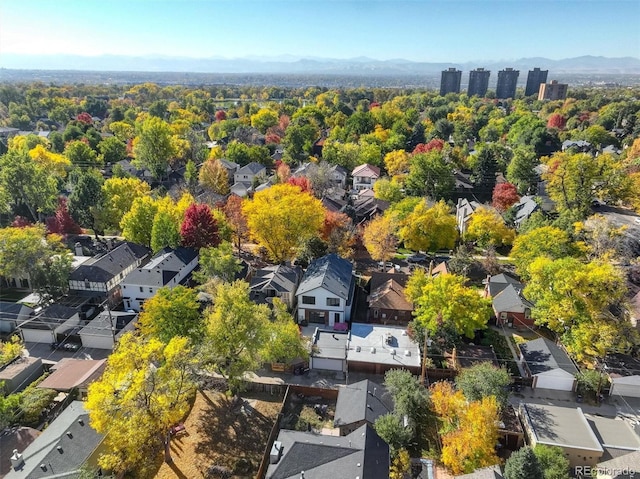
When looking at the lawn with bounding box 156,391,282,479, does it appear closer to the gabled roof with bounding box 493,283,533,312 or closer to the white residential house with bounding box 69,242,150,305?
the white residential house with bounding box 69,242,150,305

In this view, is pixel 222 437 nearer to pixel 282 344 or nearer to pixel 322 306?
pixel 282 344

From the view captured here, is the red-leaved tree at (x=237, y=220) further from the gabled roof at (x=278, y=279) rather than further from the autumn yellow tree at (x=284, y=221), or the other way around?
the gabled roof at (x=278, y=279)

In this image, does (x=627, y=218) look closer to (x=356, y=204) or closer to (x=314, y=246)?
(x=356, y=204)

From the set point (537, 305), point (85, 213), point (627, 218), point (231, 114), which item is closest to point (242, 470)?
point (537, 305)

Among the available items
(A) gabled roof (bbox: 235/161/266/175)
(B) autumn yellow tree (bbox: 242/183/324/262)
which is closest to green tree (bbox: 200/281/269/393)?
(B) autumn yellow tree (bbox: 242/183/324/262)

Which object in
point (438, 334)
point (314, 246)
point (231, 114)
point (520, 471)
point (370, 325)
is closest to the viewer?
point (520, 471)

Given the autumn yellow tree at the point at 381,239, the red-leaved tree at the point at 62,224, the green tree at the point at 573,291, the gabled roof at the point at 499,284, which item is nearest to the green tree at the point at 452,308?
the green tree at the point at 573,291
